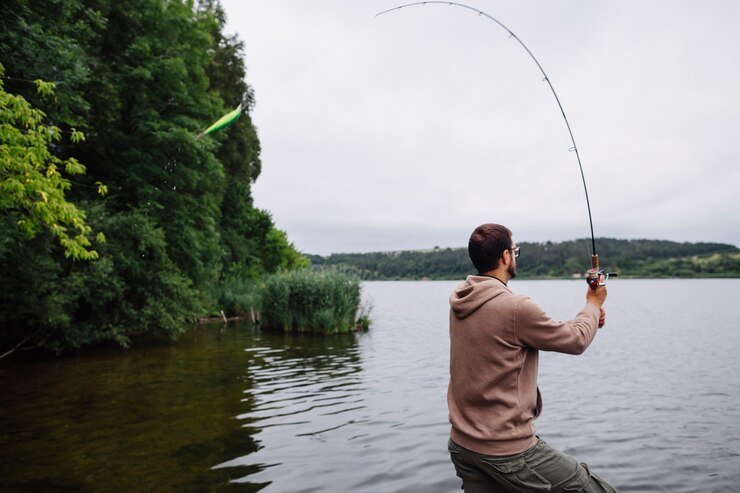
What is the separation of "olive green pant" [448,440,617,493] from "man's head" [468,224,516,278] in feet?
3.65

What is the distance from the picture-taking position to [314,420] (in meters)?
8.57

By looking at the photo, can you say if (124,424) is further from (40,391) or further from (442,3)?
(442,3)

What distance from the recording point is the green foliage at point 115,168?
12898 millimetres

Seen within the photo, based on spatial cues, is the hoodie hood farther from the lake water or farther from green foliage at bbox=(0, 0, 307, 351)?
green foliage at bbox=(0, 0, 307, 351)

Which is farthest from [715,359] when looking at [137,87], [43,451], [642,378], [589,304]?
[137,87]

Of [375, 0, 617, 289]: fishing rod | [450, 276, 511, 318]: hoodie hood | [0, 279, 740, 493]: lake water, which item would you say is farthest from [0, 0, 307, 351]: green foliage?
[450, 276, 511, 318]: hoodie hood

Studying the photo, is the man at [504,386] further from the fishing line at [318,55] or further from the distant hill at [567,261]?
the distant hill at [567,261]

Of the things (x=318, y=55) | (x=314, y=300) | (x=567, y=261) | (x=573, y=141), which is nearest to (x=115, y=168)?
(x=314, y=300)

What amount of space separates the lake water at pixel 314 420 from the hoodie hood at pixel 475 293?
3.43 metres

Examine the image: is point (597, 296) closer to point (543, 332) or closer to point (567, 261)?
point (543, 332)

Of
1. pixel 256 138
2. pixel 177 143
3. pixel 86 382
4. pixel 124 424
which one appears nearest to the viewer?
pixel 124 424

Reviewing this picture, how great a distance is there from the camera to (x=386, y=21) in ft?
28.4

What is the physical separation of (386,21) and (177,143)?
12.9 m

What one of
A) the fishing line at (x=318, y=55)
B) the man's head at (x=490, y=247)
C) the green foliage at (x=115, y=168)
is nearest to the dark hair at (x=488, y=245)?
the man's head at (x=490, y=247)
